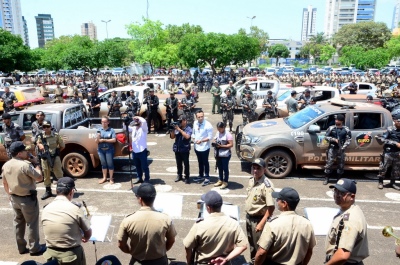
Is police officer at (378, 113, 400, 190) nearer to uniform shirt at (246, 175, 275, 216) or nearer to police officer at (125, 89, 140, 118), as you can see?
uniform shirt at (246, 175, 275, 216)

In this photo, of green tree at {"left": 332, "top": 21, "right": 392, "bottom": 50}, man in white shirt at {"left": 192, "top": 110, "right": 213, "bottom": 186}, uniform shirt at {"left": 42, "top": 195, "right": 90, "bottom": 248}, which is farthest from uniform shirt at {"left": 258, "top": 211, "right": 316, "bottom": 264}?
green tree at {"left": 332, "top": 21, "right": 392, "bottom": 50}

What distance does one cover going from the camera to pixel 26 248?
5355 millimetres

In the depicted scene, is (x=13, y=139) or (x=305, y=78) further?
(x=305, y=78)

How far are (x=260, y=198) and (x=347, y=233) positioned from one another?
135 centimetres

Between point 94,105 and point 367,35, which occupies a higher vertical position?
point 367,35

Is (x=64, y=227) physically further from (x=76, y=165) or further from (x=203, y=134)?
(x=76, y=165)

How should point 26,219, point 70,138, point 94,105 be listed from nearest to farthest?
point 26,219 < point 70,138 < point 94,105

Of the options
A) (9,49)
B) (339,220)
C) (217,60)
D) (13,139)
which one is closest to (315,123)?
(339,220)

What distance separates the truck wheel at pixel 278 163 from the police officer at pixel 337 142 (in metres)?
0.89

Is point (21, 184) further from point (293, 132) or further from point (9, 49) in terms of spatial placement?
point (9, 49)

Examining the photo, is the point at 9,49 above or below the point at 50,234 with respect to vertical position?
above

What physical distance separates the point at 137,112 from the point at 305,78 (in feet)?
76.9

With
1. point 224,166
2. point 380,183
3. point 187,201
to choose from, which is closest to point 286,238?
point 187,201

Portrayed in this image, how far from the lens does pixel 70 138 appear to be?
320 inches
